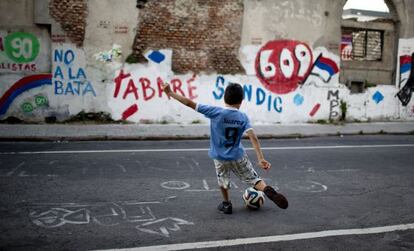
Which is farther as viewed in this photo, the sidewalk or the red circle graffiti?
the red circle graffiti

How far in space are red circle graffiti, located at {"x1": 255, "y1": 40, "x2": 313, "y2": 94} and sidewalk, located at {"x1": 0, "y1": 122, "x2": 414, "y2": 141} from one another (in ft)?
5.22

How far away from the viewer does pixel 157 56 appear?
14664mm

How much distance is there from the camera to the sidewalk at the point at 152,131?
11.7 metres

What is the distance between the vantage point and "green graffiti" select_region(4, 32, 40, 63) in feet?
44.4

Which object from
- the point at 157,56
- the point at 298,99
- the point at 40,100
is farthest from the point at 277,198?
the point at 298,99

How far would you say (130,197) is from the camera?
20.1 feet

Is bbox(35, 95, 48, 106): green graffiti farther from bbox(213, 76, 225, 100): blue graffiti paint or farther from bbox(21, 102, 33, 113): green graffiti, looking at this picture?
bbox(213, 76, 225, 100): blue graffiti paint

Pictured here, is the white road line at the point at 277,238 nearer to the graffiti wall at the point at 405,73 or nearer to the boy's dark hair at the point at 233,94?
the boy's dark hair at the point at 233,94

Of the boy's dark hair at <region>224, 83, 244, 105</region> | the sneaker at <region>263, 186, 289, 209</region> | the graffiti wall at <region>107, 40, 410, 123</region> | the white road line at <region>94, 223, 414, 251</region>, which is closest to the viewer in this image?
the white road line at <region>94, 223, 414, 251</region>

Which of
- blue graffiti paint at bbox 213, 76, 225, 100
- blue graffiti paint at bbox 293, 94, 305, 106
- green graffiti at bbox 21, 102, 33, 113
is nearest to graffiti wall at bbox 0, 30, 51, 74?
green graffiti at bbox 21, 102, 33, 113

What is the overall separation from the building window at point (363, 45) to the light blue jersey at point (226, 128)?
14153 mm

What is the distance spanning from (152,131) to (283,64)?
596cm

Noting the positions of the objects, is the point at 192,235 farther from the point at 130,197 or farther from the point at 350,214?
the point at 350,214

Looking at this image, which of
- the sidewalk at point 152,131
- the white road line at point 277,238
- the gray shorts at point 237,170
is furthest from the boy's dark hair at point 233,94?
the sidewalk at point 152,131
